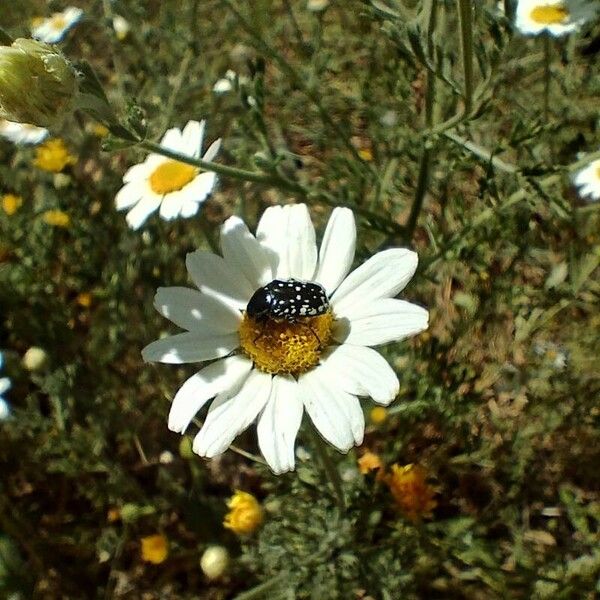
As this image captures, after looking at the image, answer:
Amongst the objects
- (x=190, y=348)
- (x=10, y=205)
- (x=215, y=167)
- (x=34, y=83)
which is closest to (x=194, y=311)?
(x=190, y=348)

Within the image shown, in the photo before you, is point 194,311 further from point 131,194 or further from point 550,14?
point 550,14

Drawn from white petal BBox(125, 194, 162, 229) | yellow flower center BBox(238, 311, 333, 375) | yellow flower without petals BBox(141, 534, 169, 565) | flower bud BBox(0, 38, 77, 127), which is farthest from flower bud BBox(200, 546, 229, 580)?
flower bud BBox(0, 38, 77, 127)

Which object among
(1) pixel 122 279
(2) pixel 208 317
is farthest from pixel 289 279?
(1) pixel 122 279

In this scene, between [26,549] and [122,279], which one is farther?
[122,279]

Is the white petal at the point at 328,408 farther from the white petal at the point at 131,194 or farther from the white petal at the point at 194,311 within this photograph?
the white petal at the point at 131,194

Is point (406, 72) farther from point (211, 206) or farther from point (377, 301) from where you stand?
point (211, 206)

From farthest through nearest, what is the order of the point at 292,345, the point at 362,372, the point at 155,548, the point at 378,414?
the point at 155,548
the point at 378,414
the point at 292,345
the point at 362,372
